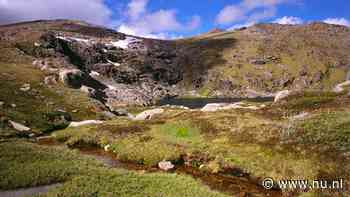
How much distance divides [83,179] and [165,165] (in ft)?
32.5

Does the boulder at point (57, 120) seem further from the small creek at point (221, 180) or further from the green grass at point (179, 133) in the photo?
the small creek at point (221, 180)

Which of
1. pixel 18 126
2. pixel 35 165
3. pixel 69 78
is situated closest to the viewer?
pixel 35 165

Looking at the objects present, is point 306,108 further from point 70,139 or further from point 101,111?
point 101,111

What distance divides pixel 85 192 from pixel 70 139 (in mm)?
24225

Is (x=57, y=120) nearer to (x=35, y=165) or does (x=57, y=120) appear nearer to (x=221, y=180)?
(x=35, y=165)

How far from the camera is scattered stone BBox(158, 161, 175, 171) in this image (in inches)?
1313

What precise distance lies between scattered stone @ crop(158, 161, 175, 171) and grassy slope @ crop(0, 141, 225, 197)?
4670mm

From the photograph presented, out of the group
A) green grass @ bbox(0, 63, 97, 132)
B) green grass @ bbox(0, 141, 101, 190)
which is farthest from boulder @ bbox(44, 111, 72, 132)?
green grass @ bbox(0, 141, 101, 190)

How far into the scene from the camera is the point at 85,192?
22.8 metres

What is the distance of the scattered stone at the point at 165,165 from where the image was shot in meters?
33.3

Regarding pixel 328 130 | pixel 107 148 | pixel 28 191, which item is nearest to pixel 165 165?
pixel 107 148

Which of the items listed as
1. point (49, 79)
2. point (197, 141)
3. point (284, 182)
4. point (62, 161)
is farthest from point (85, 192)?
point (49, 79)

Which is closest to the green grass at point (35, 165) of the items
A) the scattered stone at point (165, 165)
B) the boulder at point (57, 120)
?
the scattered stone at point (165, 165)

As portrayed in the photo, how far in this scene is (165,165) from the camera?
33.7 m
